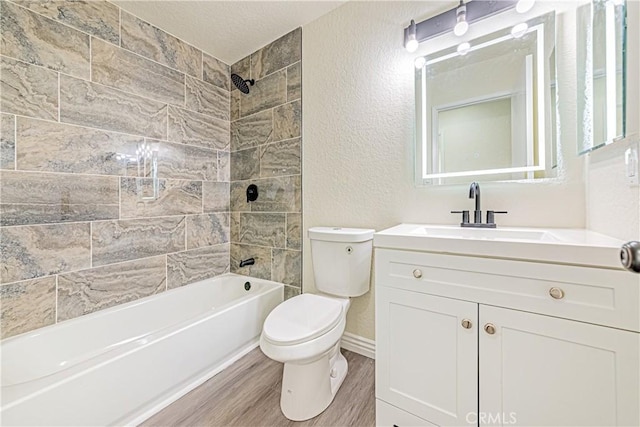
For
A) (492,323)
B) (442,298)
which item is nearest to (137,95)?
(442,298)

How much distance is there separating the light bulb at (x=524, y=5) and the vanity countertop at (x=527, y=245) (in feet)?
3.47

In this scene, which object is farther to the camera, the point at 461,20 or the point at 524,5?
the point at 461,20

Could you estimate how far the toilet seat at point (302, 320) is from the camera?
3.86 ft

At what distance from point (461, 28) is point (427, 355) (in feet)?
5.27

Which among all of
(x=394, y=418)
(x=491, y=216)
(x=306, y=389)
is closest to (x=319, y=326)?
(x=306, y=389)

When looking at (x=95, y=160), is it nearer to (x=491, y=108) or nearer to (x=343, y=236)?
(x=343, y=236)

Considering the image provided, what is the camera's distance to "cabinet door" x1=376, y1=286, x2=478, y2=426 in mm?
933

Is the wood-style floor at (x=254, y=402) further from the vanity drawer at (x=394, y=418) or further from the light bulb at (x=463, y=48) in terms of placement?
the light bulb at (x=463, y=48)

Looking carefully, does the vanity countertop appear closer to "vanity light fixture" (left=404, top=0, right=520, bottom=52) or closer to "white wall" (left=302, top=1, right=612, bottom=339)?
"white wall" (left=302, top=1, right=612, bottom=339)

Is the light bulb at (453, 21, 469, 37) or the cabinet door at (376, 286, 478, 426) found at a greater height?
the light bulb at (453, 21, 469, 37)

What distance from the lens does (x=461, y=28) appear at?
4.45 feet

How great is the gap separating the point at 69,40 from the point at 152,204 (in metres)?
1.08

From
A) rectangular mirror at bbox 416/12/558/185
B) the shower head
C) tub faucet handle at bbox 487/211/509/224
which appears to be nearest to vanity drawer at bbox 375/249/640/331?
tub faucet handle at bbox 487/211/509/224

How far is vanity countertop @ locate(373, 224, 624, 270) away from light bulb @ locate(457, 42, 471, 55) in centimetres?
99
